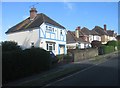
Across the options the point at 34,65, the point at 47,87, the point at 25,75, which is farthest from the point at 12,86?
the point at 34,65

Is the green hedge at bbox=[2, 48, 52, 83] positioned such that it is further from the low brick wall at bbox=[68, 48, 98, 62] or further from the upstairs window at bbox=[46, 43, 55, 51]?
the upstairs window at bbox=[46, 43, 55, 51]

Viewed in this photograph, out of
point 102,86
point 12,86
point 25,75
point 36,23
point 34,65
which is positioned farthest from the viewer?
point 36,23

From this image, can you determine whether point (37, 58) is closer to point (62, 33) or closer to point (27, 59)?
point (27, 59)

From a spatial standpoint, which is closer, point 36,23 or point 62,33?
point 36,23

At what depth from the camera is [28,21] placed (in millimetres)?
45656

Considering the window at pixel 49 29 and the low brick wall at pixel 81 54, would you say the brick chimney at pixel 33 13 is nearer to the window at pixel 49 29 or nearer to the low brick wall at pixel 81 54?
the window at pixel 49 29

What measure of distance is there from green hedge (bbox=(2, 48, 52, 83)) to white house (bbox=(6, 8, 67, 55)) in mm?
18803

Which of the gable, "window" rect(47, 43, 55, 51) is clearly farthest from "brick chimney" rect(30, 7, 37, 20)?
→ "window" rect(47, 43, 55, 51)

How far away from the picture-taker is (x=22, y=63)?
17078mm

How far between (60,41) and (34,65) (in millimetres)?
26637

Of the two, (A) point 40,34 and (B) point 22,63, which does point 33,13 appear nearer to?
(A) point 40,34

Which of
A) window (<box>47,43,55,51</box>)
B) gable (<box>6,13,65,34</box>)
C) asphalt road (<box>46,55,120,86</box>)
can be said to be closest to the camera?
asphalt road (<box>46,55,120,86</box>)

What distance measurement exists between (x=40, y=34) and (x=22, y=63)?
73.7ft

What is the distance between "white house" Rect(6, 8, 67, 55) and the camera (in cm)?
4000
